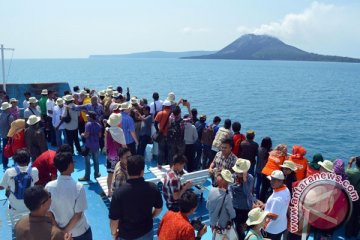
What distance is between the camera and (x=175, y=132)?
25.6 feet

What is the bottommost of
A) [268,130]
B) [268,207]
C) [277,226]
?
[268,130]

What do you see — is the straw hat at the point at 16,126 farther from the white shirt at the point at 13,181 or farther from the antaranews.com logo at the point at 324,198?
the antaranews.com logo at the point at 324,198

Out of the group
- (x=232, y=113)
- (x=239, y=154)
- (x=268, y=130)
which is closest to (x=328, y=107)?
(x=232, y=113)

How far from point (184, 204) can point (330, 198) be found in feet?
5.25

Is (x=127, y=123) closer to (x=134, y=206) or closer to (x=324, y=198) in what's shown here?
(x=134, y=206)

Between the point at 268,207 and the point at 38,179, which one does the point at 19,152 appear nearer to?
the point at 38,179

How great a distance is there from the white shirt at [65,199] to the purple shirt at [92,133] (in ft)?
12.1

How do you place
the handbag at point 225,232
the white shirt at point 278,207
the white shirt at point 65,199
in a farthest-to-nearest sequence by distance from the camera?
the white shirt at point 278,207 → the handbag at point 225,232 → the white shirt at point 65,199

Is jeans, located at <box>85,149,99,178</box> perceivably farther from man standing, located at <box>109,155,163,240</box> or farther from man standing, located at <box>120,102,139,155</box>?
man standing, located at <box>109,155,163,240</box>

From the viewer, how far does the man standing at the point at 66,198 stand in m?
4.02

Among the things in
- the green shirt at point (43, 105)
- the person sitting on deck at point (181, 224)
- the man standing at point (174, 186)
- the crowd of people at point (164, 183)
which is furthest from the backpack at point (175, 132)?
the green shirt at point (43, 105)

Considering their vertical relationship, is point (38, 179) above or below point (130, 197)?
below

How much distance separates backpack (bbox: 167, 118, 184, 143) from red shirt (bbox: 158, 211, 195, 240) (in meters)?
4.14

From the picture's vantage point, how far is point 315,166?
19.7 feet
